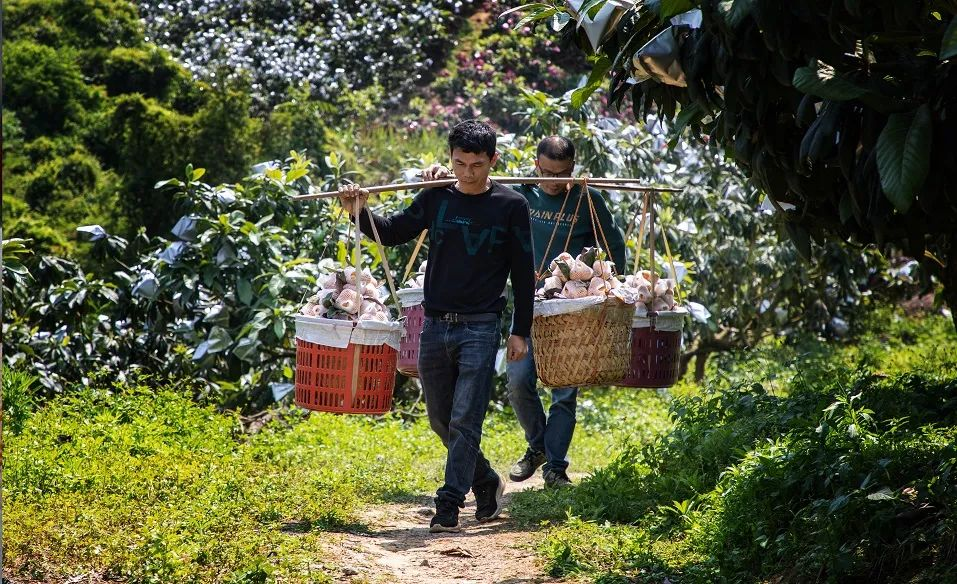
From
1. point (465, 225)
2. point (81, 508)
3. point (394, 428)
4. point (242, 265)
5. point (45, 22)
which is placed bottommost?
point (394, 428)

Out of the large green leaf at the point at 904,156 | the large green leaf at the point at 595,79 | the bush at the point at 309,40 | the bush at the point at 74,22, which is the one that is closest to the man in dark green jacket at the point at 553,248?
the large green leaf at the point at 595,79

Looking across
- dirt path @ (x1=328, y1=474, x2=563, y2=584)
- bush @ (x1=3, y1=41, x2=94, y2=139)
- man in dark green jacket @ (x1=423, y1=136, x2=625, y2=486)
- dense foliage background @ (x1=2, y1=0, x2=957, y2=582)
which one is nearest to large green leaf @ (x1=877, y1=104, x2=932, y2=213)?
dense foliage background @ (x1=2, y1=0, x2=957, y2=582)

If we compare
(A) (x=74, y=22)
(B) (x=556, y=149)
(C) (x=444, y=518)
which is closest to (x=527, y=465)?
(C) (x=444, y=518)

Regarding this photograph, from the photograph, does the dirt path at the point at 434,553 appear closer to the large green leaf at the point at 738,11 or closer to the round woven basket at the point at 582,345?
the round woven basket at the point at 582,345

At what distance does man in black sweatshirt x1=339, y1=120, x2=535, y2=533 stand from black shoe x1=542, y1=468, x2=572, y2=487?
92cm

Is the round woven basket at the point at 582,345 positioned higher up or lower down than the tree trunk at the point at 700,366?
higher up

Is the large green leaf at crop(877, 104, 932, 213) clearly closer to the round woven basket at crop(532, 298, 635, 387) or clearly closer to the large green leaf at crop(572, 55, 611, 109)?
the large green leaf at crop(572, 55, 611, 109)

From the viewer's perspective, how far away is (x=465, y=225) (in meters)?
4.88

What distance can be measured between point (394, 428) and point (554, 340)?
273 cm

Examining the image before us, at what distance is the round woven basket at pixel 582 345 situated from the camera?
5078 millimetres

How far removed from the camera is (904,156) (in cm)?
259

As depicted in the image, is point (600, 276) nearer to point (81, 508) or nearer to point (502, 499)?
point (502, 499)

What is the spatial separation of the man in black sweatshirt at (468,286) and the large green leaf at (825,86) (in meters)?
1.98

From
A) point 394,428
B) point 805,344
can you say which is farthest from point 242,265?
point 805,344
